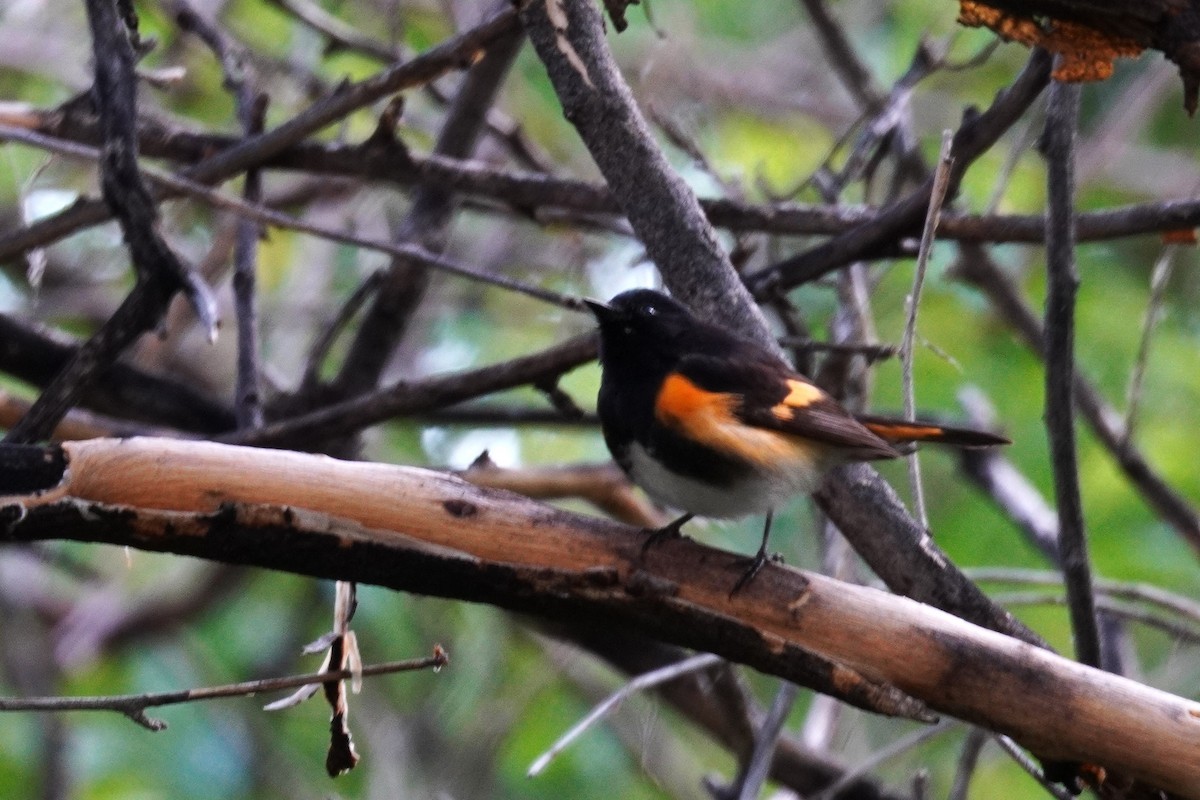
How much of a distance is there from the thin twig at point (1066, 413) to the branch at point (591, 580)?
0.68m

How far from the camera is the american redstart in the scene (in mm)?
2660

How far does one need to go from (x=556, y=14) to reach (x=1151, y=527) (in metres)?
2.94

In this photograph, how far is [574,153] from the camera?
5859 millimetres

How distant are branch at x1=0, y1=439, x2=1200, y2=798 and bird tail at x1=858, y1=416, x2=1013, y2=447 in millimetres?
741

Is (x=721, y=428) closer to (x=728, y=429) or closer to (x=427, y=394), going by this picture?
(x=728, y=429)

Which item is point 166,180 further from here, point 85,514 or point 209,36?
point 85,514

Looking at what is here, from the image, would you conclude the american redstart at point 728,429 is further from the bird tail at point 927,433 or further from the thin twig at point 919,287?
the thin twig at point 919,287

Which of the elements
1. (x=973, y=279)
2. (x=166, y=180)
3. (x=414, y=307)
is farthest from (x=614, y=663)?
(x=166, y=180)

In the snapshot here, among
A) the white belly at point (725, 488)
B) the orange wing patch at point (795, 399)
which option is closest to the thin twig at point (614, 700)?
the white belly at point (725, 488)

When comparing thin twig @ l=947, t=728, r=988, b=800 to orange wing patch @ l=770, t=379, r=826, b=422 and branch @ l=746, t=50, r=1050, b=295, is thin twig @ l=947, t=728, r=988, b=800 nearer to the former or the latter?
orange wing patch @ l=770, t=379, r=826, b=422

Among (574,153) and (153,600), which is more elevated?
(574,153)

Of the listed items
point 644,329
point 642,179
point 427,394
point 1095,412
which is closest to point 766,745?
point 644,329

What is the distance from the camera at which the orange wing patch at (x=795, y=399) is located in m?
2.72

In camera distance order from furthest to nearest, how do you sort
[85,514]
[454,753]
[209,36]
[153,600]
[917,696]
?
[153,600], [454,753], [209,36], [917,696], [85,514]
